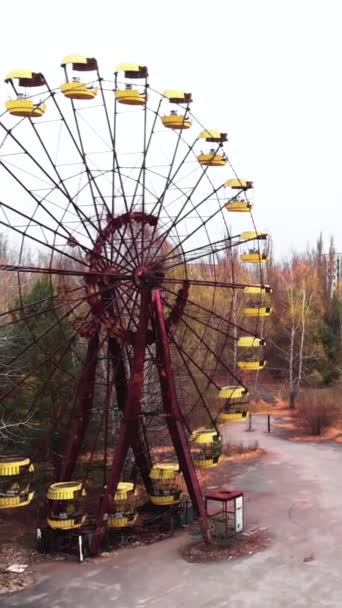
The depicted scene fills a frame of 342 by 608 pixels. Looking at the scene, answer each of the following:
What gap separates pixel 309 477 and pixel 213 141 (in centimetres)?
1410

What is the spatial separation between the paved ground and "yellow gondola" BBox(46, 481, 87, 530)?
114cm

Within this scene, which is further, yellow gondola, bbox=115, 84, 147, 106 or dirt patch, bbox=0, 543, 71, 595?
yellow gondola, bbox=115, 84, 147, 106

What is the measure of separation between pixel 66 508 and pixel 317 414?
21868 millimetres

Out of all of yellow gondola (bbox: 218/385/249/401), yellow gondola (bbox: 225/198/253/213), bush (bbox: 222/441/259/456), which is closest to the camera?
yellow gondola (bbox: 218/385/249/401)

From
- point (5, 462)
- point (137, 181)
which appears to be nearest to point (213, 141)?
point (137, 181)

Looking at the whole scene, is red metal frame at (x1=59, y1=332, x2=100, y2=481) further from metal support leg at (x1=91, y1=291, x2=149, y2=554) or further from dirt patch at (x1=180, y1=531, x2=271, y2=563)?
dirt patch at (x1=180, y1=531, x2=271, y2=563)

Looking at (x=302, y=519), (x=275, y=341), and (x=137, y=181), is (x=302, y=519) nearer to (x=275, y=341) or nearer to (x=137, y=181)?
(x=137, y=181)

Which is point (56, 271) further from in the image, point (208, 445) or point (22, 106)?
point (208, 445)

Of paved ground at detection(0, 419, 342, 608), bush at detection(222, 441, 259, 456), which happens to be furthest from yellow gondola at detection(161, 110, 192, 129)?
bush at detection(222, 441, 259, 456)

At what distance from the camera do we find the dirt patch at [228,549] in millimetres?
20125

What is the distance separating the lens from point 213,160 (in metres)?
25.7

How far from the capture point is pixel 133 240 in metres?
21.3

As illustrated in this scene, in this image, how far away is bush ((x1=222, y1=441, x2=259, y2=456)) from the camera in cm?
3547

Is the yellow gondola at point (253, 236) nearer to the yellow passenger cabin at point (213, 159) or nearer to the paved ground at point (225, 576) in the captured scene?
the yellow passenger cabin at point (213, 159)
